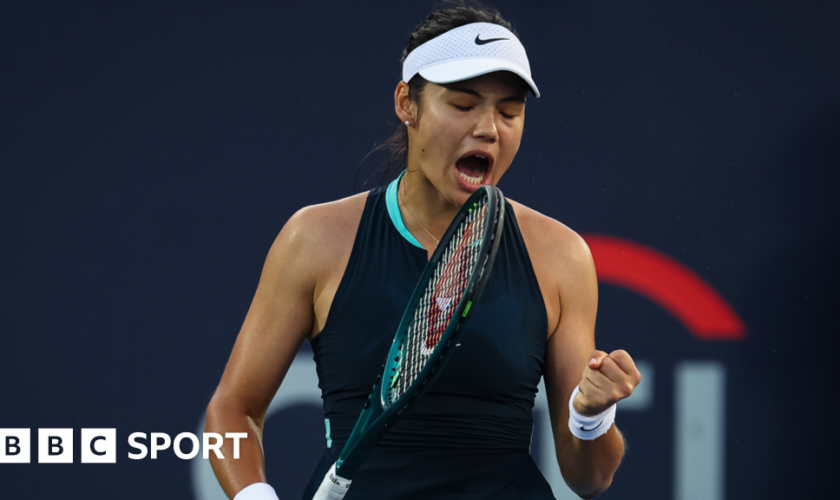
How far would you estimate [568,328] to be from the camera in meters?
1.68

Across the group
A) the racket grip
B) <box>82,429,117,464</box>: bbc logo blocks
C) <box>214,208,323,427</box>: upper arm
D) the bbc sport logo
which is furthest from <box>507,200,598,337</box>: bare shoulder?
<box>82,429,117,464</box>: bbc logo blocks

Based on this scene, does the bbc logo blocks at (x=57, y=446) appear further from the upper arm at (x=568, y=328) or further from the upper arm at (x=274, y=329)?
the upper arm at (x=568, y=328)

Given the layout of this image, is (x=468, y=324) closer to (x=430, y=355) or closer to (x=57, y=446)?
(x=430, y=355)

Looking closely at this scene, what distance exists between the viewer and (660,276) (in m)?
2.95

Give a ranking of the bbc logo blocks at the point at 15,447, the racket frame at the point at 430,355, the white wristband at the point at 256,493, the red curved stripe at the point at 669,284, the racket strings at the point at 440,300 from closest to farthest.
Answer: the racket frame at the point at 430,355 < the racket strings at the point at 440,300 < the white wristband at the point at 256,493 < the bbc logo blocks at the point at 15,447 < the red curved stripe at the point at 669,284

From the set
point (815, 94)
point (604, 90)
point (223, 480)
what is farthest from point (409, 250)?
point (815, 94)

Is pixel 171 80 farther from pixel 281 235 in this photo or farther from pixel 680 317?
pixel 680 317

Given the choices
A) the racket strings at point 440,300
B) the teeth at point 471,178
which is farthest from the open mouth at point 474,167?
the racket strings at point 440,300

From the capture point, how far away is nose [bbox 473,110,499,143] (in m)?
1.59

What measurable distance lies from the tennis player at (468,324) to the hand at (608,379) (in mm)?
114

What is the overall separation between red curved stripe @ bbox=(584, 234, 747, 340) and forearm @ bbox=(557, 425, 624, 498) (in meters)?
1.38

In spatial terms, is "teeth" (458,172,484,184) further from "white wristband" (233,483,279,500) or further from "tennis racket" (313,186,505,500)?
"white wristband" (233,483,279,500)

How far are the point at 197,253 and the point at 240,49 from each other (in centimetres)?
67

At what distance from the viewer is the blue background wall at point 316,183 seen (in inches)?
110
